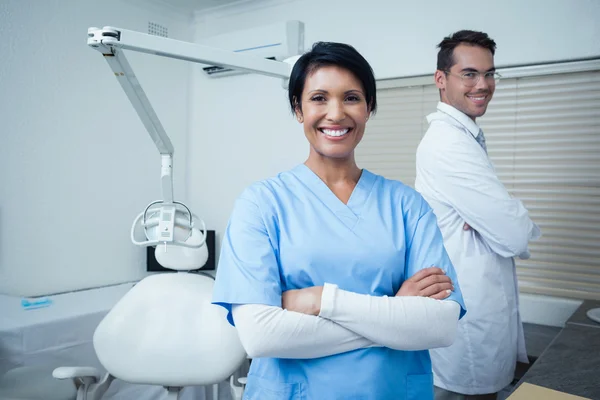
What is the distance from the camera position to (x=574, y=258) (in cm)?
230

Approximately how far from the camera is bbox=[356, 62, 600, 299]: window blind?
225cm

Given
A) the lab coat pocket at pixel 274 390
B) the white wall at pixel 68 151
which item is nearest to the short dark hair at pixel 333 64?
the lab coat pocket at pixel 274 390

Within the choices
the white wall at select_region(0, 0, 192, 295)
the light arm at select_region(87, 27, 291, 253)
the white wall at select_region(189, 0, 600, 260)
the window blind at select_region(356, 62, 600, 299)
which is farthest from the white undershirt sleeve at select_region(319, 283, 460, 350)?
the white wall at select_region(0, 0, 192, 295)

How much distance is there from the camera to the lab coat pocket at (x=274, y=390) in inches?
40.1

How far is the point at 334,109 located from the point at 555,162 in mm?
1707

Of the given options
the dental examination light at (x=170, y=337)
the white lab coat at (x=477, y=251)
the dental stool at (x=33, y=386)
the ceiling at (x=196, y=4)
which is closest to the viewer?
the white lab coat at (x=477, y=251)

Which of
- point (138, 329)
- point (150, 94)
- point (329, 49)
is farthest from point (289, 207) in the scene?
point (150, 94)

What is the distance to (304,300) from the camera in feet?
3.22

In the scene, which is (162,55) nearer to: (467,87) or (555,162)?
(467,87)

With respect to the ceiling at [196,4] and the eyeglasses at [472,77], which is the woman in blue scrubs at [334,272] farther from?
the ceiling at [196,4]

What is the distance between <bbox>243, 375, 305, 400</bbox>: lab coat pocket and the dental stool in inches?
43.1

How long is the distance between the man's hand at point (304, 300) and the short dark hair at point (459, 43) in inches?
45.1

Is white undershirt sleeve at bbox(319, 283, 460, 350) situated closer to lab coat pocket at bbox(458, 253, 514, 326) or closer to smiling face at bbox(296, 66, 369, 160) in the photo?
smiling face at bbox(296, 66, 369, 160)

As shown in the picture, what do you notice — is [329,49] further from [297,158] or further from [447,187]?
[297,158]
